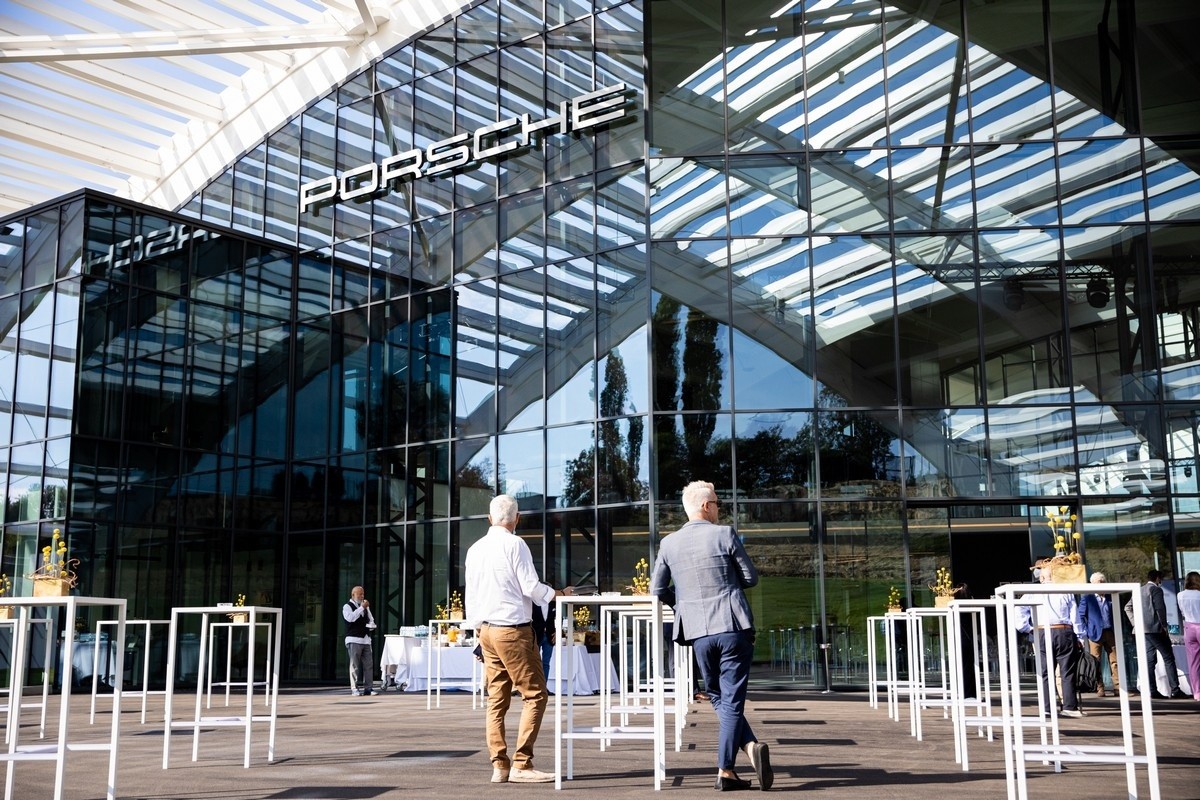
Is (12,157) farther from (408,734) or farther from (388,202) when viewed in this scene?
(408,734)

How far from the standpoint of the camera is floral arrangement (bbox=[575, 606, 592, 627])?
17095mm

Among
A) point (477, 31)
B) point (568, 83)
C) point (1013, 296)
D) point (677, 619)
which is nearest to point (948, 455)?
point (1013, 296)

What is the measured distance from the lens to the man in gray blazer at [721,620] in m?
6.15

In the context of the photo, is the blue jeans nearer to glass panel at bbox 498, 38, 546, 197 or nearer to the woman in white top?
the woman in white top

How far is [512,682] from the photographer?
6.76 metres

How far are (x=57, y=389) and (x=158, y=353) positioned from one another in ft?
6.27

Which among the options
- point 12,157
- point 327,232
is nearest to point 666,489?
point 327,232

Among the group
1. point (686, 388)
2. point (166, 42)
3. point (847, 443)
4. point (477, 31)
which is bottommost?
point (847, 443)

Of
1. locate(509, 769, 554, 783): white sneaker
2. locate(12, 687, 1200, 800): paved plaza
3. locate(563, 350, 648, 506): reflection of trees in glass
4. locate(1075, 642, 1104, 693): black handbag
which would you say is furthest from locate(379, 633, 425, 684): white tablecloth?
locate(509, 769, 554, 783): white sneaker

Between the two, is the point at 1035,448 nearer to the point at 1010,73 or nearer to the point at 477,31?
the point at 1010,73

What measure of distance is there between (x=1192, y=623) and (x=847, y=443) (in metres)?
4.97

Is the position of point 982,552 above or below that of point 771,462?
below

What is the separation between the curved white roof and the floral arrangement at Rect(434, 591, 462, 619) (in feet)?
33.3

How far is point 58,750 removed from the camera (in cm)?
540
